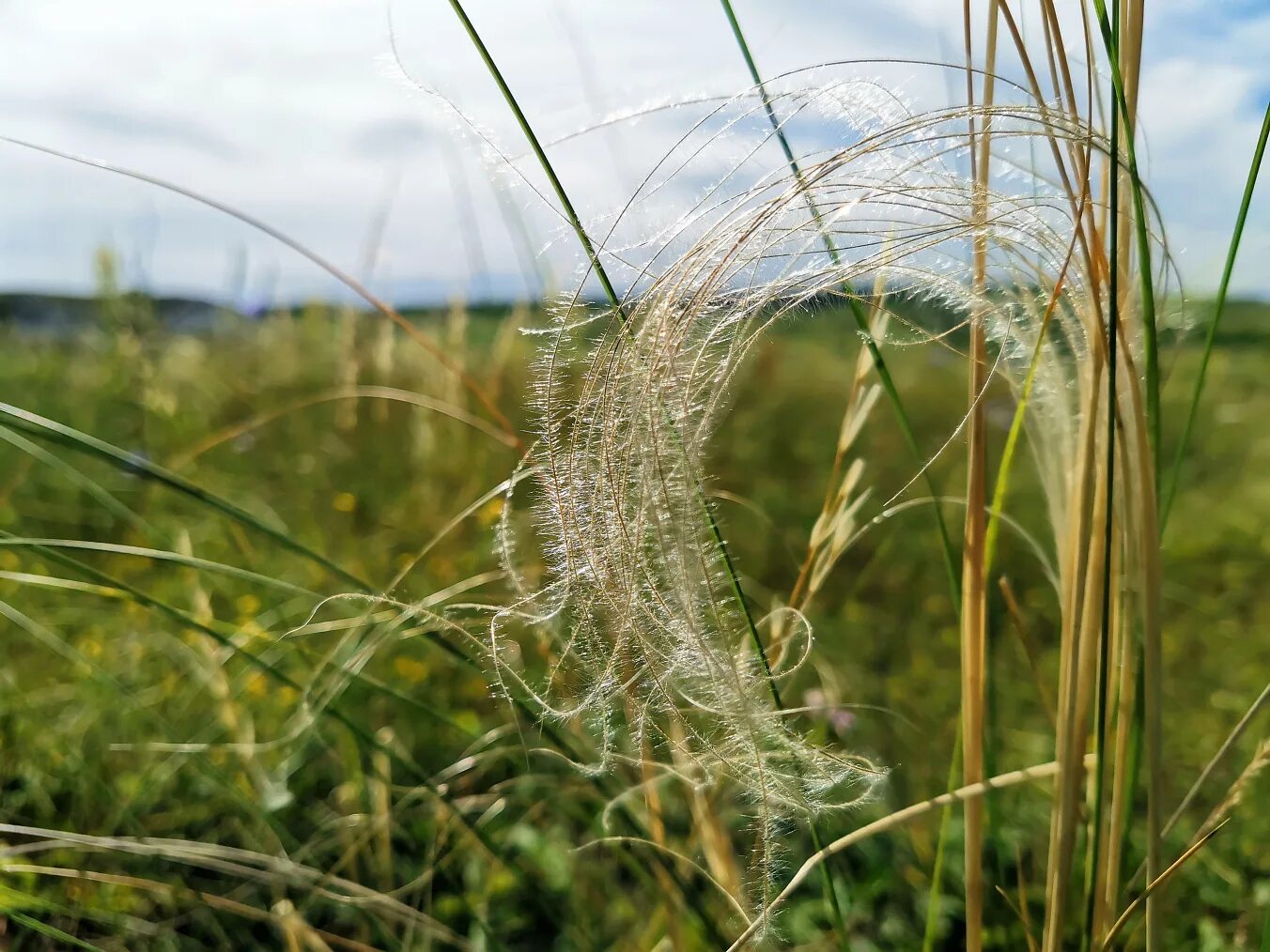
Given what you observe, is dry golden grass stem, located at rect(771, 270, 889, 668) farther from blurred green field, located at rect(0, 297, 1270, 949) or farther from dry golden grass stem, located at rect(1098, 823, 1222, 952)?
dry golden grass stem, located at rect(1098, 823, 1222, 952)

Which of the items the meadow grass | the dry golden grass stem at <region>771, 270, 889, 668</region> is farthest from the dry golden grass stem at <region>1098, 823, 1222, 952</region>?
the dry golden grass stem at <region>771, 270, 889, 668</region>

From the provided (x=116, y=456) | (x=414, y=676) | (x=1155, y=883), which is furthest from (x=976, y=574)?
(x=414, y=676)

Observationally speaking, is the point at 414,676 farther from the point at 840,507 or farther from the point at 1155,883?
the point at 1155,883

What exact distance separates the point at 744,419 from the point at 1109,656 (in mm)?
2600

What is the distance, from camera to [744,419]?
11.1 feet

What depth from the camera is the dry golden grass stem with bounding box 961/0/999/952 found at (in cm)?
76

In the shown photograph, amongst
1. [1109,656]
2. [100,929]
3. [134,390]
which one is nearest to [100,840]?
[100,929]

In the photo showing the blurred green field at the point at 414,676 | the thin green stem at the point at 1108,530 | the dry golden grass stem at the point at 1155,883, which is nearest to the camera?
the thin green stem at the point at 1108,530

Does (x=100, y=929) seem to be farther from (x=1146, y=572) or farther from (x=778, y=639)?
(x=1146, y=572)

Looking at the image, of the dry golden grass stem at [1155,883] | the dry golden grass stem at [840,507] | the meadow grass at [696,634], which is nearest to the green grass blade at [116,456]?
the meadow grass at [696,634]

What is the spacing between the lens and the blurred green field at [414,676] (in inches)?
50.9

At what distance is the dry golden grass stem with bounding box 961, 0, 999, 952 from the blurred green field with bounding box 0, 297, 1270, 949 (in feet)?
0.17

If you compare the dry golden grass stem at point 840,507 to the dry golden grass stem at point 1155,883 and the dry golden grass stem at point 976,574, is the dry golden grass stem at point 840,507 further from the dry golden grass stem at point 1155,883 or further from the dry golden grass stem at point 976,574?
the dry golden grass stem at point 1155,883

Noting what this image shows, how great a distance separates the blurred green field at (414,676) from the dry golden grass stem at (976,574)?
5cm
